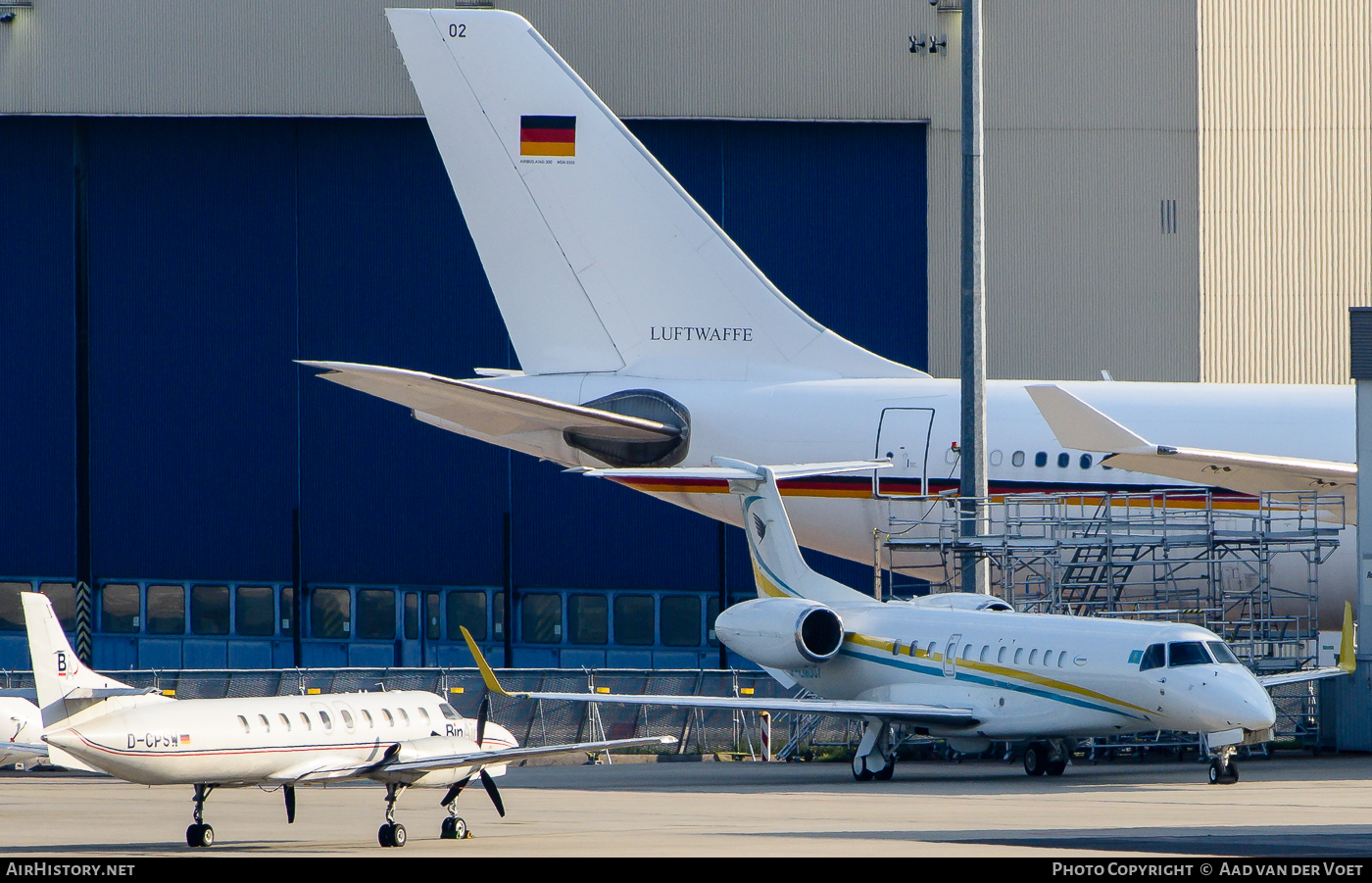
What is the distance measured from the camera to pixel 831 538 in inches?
1161

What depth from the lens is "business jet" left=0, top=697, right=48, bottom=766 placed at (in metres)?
23.9

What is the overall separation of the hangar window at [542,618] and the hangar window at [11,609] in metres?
Result: 14.3

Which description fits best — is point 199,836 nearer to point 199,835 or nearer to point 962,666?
point 199,835

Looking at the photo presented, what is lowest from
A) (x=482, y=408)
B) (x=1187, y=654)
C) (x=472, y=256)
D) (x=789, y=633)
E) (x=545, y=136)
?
(x=789, y=633)

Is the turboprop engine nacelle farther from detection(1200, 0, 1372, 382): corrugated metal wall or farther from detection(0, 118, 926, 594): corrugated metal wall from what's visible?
detection(1200, 0, 1372, 382): corrugated metal wall

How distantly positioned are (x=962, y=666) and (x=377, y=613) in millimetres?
27051

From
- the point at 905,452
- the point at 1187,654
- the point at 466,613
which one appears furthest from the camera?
the point at 466,613

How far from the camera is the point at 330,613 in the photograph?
48.2m

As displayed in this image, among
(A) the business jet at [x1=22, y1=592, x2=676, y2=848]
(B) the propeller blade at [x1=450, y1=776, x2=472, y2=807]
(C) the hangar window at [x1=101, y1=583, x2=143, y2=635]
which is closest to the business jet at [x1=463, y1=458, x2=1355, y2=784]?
(A) the business jet at [x1=22, y1=592, x2=676, y2=848]

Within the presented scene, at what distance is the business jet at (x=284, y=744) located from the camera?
1694 cm

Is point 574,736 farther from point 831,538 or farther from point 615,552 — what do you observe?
point 615,552

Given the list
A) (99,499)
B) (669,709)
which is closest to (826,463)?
(669,709)

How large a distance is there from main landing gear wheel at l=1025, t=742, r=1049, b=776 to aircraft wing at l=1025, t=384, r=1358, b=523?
416cm

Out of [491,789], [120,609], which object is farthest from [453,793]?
[120,609]
